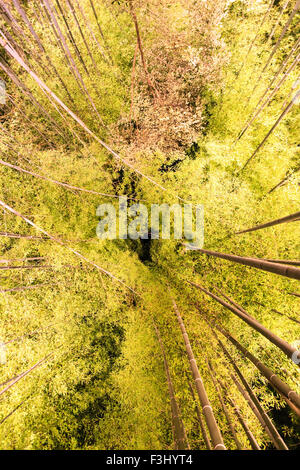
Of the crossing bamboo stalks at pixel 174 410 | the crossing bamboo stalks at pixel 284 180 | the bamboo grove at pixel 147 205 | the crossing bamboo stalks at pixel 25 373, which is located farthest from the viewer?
the crossing bamboo stalks at pixel 284 180

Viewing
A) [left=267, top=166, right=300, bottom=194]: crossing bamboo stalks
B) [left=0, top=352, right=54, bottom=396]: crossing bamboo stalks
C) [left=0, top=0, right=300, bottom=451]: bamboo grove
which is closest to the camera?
[left=0, top=352, right=54, bottom=396]: crossing bamboo stalks

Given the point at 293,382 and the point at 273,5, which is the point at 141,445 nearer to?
the point at 293,382

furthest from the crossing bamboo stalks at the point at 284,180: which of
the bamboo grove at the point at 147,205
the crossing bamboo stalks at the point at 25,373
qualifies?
the crossing bamboo stalks at the point at 25,373

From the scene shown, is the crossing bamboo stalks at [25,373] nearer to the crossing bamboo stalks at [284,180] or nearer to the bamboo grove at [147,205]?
the bamboo grove at [147,205]

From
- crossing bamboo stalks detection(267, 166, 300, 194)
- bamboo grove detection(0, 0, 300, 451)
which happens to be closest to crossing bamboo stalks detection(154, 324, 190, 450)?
bamboo grove detection(0, 0, 300, 451)

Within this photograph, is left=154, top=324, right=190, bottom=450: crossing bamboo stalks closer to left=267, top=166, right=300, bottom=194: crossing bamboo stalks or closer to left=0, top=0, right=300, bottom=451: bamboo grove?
left=0, top=0, right=300, bottom=451: bamboo grove

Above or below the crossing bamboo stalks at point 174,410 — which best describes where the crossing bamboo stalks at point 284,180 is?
above

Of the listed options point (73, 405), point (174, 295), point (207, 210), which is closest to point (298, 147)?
point (207, 210)

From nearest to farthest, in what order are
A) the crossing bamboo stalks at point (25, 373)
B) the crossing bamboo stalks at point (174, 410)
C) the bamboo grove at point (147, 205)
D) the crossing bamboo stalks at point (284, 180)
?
1. the crossing bamboo stalks at point (174, 410)
2. the crossing bamboo stalks at point (25, 373)
3. the bamboo grove at point (147, 205)
4. the crossing bamboo stalks at point (284, 180)
